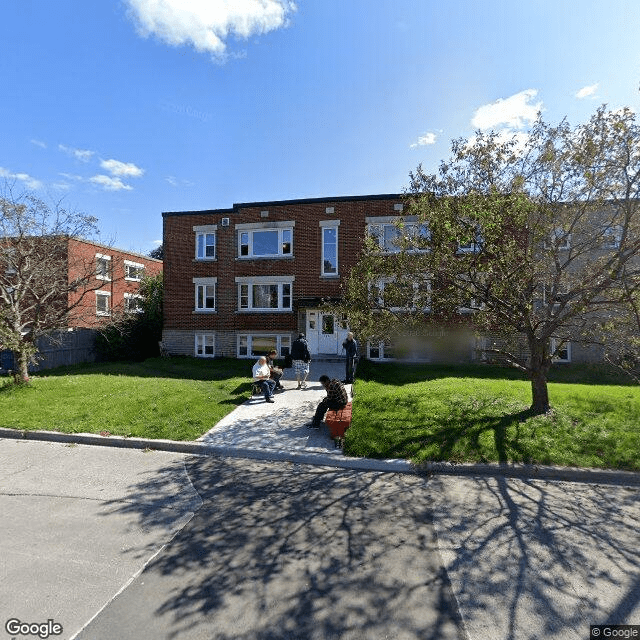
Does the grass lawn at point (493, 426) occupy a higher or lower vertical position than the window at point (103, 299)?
lower

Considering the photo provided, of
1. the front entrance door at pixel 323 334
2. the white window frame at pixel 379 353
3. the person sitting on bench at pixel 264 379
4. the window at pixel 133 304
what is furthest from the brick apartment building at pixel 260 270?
the person sitting on bench at pixel 264 379

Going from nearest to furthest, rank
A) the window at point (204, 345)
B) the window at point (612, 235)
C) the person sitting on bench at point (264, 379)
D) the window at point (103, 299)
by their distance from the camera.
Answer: the window at point (612, 235) < the person sitting on bench at point (264, 379) < the window at point (204, 345) < the window at point (103, 299)

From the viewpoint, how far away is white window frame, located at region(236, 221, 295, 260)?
19.9m

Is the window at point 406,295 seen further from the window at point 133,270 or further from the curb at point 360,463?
the window at point 133,270

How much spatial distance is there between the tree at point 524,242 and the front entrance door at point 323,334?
9504 millimetres

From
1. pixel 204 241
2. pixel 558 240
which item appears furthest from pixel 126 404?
pixel 204 241

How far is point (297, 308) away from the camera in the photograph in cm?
1920

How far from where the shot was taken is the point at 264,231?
66.7 feet

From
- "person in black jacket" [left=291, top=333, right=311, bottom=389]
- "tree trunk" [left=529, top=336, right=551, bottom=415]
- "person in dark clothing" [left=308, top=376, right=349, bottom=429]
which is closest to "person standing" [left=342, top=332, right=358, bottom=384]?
"person in black jacket" [left=291, top=333, right=311, bottom=389]

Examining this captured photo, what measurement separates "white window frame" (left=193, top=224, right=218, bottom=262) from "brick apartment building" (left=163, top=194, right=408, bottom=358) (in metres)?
0.06

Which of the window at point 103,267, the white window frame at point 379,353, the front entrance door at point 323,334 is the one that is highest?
the window at point 103,267

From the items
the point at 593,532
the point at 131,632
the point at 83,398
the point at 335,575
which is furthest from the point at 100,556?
the point at 83,398

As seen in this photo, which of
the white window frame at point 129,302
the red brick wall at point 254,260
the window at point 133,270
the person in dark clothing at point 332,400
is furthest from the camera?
the window at point 133,270

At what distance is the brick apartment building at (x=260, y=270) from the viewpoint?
19.0 metres
